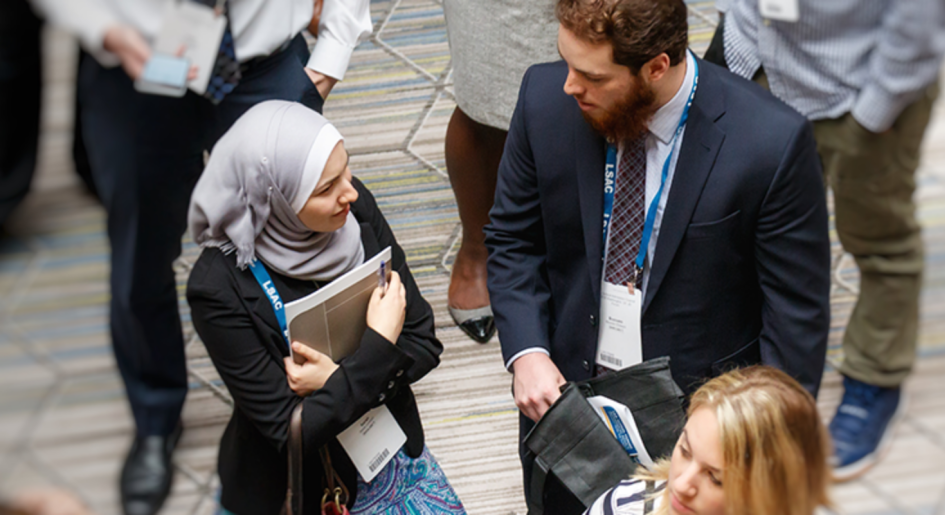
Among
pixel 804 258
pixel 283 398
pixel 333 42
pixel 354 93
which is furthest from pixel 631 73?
pixel 354 93

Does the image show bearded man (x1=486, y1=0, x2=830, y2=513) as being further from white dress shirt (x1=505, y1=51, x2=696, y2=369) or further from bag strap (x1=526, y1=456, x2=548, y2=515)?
bag strap (x1=526, y1=456, x2=548, y2=515)

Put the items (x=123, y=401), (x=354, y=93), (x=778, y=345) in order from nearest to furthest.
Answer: (x=123, y=401) < (x=778, y=345) < (x=354, y=93)

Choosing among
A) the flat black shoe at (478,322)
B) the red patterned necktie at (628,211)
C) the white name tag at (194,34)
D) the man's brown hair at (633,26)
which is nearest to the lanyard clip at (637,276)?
the red patterned necktie at (628,211)

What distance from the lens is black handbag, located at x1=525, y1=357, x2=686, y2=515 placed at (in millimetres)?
1568

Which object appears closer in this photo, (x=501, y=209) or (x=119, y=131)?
(x=119, y=131)

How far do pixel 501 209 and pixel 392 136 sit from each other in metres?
0.56

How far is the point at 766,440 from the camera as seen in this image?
3.84 ft

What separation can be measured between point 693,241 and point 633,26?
0.38m

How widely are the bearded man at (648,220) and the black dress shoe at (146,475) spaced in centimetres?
94

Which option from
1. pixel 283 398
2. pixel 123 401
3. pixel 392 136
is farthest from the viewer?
pixel 392 136

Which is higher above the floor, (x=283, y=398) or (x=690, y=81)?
(x=690, y=81)

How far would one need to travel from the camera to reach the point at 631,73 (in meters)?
1.41

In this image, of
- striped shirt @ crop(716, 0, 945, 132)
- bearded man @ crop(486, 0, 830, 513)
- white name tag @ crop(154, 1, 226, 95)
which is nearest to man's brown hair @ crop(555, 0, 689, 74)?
bearded man @ crop(486, 0, 830, 513)

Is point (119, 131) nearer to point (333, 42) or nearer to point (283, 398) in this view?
point (333, 42)
